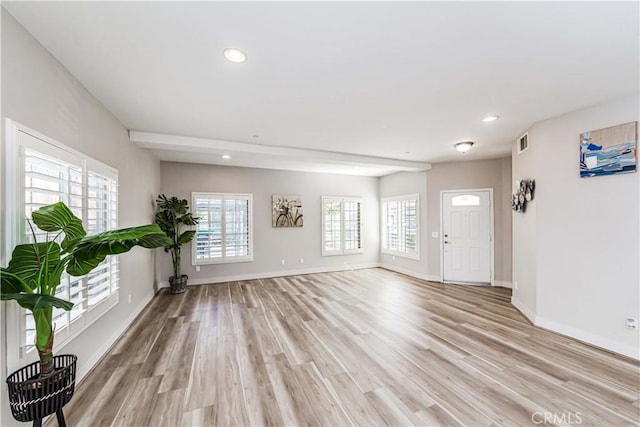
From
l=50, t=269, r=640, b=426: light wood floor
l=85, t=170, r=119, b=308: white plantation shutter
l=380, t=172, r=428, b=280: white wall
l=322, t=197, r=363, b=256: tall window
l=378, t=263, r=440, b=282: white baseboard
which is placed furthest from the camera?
l=322, t=197, r=363, b=256: tall window

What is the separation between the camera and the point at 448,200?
19.1 feet

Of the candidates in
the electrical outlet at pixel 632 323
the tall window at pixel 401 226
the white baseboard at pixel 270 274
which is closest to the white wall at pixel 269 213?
the white baseboard at pixel 270 274

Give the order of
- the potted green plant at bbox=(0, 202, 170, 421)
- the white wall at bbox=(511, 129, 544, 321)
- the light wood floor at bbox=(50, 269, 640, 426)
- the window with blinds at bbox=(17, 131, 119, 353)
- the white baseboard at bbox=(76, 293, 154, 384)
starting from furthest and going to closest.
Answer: the white wall at bbox=(511, 129, 544, 321), the white baseboard at bbox=(76, 293, 154, 384), the light wood floor at bbox=(50, 269, 640, 426), the window with blinds at bbox=(17, 131, 119, 353), the potted green plant at bbox=(0, 202, 170, 421)

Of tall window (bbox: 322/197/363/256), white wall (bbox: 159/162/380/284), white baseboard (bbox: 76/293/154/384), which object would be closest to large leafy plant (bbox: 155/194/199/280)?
white wall (bbox: 159/162/380/284)

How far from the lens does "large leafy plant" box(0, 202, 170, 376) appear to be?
1.41m

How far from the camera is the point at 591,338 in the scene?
2926 millimetres

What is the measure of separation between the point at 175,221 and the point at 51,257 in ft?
12.6

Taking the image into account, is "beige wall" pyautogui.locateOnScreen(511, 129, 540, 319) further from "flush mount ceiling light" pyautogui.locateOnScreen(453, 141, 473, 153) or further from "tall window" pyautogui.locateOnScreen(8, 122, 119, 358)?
"tall window" pyautogui.locateOnScreen(8, 122, 119, 358)

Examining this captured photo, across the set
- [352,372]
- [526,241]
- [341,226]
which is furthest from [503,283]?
[352,372]

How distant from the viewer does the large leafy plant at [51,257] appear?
1410 millimetres

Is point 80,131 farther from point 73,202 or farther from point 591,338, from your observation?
point 591,338

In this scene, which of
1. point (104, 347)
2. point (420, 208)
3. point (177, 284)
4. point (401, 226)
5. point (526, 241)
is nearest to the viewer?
point (104, 347)

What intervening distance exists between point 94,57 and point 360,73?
2116 mm

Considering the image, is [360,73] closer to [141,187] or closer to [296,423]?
[296,423]
